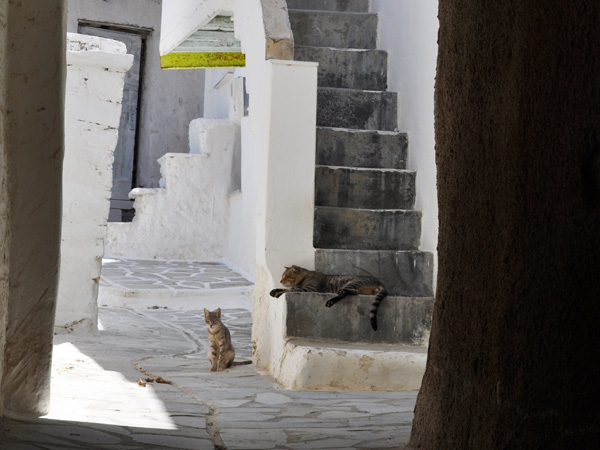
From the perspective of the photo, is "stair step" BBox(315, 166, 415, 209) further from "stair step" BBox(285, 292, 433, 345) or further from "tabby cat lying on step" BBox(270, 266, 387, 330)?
"stair step" BBox(285, 292, 433, 345)

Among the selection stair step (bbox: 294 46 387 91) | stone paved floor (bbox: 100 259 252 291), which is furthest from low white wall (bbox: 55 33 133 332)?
stone paved floor (bbox: 100 259 252 291)

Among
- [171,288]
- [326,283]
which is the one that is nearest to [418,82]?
[326,283]

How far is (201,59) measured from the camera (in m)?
10.8

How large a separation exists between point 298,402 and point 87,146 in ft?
11.9

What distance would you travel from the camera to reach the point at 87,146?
700cm

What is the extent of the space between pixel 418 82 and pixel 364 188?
100 cm

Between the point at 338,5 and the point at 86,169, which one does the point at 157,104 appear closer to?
the point at 338,5

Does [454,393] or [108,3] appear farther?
[108,3]

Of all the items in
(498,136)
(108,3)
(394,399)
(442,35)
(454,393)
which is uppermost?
(108,3)

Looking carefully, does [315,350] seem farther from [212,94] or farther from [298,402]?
[212,94]

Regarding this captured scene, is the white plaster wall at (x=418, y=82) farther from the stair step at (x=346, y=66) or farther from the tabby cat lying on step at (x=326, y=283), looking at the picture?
the tabby cat lying on step at (x=326, y=283)

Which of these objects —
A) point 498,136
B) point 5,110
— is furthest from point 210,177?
point 498,136

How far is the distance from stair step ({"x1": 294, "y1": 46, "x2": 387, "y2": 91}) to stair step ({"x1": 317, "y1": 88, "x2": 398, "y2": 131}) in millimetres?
305

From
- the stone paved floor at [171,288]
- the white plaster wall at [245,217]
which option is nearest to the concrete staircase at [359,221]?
the white plaster wall at [245,217]
